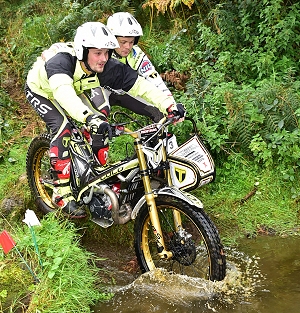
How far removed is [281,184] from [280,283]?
1703 mm

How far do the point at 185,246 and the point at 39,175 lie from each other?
2374 millimetres

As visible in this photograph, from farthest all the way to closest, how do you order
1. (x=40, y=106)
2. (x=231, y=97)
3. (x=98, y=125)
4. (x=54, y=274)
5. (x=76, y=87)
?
(x=231, y=97), (x=40, y=106), (x=76, y=87), (x=54, y=274), (x=98, y=125)

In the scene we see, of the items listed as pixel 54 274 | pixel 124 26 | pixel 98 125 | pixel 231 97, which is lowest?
pixel 231 97

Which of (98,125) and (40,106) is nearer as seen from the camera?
(98,125)

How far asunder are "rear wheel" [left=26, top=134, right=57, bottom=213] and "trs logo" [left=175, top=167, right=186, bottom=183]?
194 centimetres

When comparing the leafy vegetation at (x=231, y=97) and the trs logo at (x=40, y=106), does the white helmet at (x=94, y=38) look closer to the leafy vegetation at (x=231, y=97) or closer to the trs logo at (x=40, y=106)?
the trs logo at (x=40, y=106)

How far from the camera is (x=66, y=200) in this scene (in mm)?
5012

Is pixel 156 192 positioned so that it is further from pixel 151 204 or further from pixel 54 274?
pixel 54 274

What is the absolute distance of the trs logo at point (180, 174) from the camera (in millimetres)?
4254

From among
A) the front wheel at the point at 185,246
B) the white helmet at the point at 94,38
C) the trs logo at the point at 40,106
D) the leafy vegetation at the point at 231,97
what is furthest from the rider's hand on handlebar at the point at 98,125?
the leafy vegetation at the point at 231,97

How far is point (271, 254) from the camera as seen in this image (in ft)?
15.8

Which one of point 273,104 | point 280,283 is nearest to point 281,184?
point 273,104

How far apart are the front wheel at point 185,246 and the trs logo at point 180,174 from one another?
0.77 ft

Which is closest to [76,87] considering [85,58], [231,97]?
[85,58]
